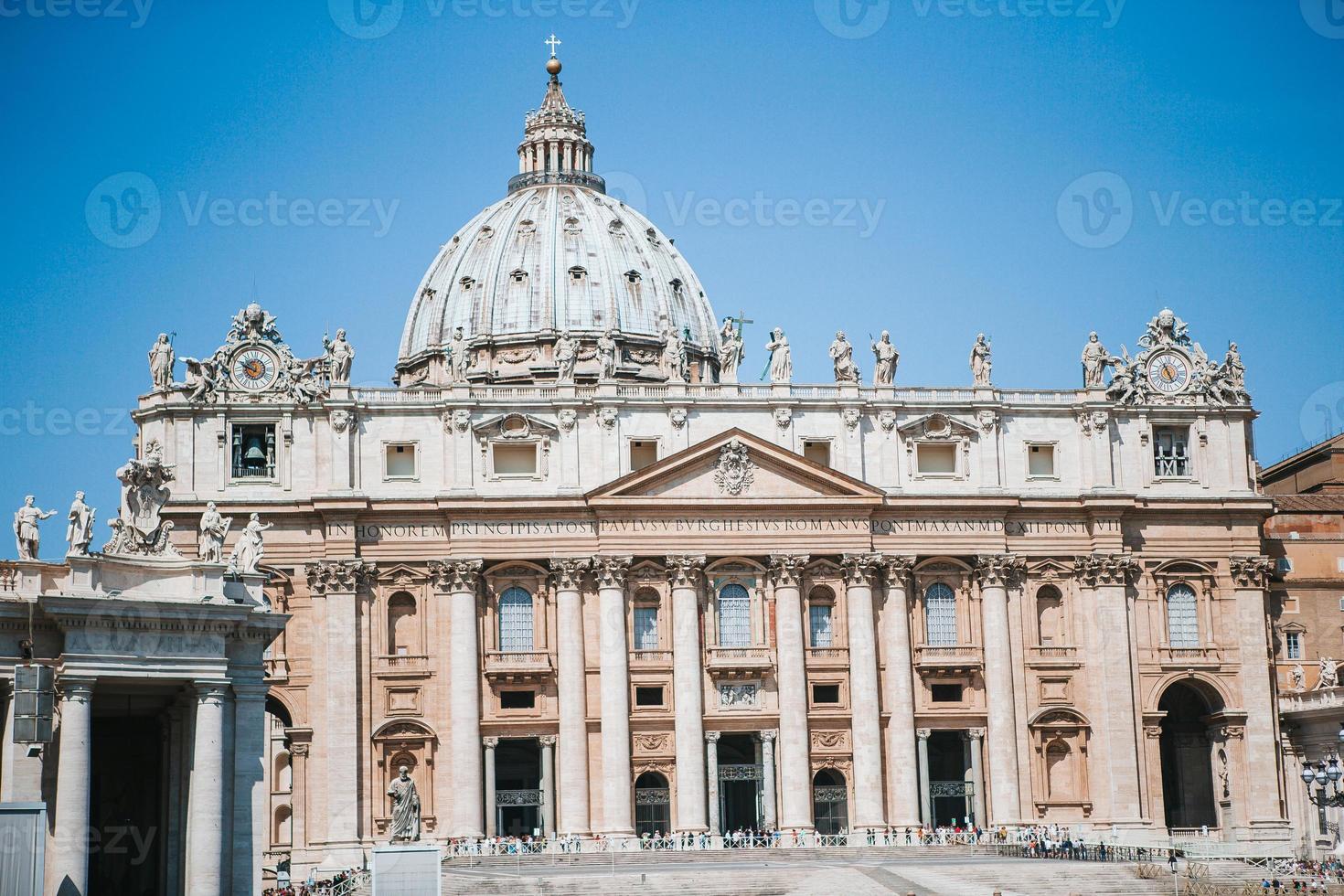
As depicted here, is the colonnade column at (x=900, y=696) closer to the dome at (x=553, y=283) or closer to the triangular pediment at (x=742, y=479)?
the triangular pediment at (x=742, y=479)

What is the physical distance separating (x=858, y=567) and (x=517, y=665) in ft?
46.6

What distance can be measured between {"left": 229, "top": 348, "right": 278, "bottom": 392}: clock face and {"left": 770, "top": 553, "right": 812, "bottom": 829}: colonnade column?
21.6 meters

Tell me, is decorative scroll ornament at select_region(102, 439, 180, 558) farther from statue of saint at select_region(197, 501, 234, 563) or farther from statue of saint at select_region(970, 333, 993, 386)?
statue of saint at select_region(970, 333, 993, 386)

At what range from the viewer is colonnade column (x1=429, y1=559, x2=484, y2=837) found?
279 ft

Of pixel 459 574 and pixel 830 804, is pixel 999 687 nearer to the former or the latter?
pixel 830 804

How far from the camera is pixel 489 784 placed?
86312 mm

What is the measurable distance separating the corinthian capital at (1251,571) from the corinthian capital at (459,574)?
103 feet

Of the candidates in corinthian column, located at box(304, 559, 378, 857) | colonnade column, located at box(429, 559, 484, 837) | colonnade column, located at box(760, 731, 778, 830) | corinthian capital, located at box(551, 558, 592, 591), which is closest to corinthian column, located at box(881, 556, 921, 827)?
colonnade column, located at box(760, 731, 778, 830)

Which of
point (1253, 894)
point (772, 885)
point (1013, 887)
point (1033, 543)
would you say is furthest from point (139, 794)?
point (1033, 543)

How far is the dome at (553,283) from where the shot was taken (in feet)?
413

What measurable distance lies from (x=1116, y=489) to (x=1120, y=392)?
14.6 ft

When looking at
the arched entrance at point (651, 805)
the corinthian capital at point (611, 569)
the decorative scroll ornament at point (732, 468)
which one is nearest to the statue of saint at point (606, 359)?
the decorative scroll ornament at point (732, 468)

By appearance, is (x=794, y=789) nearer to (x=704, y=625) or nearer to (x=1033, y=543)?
(x=704, y=625)

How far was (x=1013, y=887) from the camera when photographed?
69125mm
